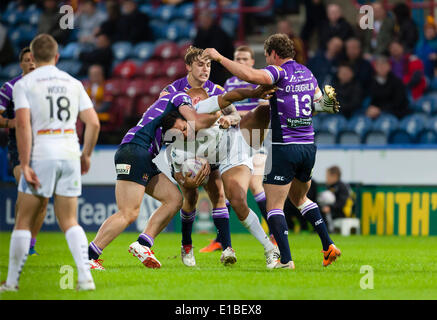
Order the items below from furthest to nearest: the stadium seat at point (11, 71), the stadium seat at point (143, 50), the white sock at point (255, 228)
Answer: the stadium seat at point (11, 71)
the stadium seat at point (143, 50)
the white sock at point (255, 228)

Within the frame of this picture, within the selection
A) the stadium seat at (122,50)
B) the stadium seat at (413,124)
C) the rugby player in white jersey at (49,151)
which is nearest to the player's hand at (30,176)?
the rugby player in white jersey at (49,151)

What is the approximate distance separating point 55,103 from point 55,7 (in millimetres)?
13566

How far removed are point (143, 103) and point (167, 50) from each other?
1.79m

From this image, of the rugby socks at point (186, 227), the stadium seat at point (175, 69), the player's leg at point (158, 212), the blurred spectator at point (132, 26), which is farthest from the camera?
the blurred spectator at point (132, 26)

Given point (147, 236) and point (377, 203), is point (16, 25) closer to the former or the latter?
point (377, 203)

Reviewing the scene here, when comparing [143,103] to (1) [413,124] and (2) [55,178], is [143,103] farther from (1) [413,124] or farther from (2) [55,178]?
(2) [55,178]

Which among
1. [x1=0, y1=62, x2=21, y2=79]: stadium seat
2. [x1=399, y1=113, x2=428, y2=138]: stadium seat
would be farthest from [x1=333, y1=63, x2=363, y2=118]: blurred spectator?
[x1=0, y1=62, x2=21, y2=79]: stadium seat

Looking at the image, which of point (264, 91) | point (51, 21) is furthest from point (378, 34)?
point (264, 91)

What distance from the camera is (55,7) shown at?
62.3 ft

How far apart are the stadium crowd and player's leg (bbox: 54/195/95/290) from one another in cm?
615

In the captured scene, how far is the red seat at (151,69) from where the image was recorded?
17531mm

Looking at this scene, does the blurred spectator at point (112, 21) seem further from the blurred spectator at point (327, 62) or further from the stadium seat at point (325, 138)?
the stadium seat at point (325, 138)

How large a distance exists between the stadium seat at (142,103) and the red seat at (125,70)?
1097mm

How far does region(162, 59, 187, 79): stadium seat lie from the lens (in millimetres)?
16969
